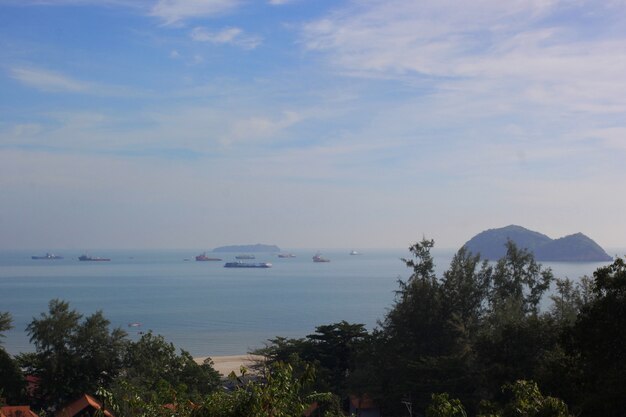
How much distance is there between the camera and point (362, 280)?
13450cm

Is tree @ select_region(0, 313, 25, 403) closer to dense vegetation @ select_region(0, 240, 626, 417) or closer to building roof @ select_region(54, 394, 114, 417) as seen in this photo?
dense vegetation @ select_region(0, 240, 626, 417)

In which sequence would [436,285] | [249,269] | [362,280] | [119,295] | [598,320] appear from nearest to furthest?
[598,320]
[436,285]
[119,295]
[362,280]
[249,269]

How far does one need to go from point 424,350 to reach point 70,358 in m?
13.3

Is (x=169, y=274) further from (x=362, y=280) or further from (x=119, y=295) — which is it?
(x=119, y=295)

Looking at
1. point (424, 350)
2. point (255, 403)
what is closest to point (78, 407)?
point (424, 350)

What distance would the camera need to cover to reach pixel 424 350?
91.8 ft

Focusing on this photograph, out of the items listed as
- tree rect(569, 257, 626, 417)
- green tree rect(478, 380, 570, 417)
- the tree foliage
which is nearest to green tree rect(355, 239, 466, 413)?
the tree foliage

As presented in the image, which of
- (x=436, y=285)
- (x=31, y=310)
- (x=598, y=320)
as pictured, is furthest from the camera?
(x=31, y=310)

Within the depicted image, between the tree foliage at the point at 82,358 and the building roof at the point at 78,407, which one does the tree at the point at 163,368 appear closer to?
the tree foliage at the point at 82,358

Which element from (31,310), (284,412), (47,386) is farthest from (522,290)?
(31,310)

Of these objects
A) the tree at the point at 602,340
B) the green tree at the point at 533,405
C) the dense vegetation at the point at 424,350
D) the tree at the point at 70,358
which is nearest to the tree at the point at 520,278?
the dense vegetation at the point at 424,350

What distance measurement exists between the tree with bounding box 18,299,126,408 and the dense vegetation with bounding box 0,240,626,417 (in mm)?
38

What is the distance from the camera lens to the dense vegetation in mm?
12609

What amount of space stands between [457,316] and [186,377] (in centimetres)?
1049
